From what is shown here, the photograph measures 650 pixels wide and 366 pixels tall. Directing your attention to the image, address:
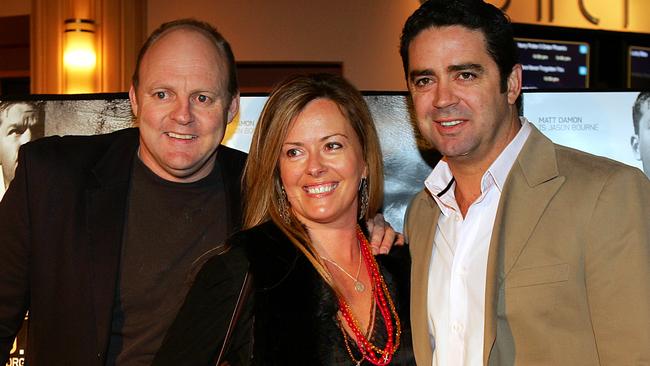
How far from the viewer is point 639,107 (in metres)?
3.09

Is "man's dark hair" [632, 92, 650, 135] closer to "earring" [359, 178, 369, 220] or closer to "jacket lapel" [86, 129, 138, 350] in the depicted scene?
"earring" [359, 178, 369, 220]

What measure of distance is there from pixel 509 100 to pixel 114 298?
1.28 m

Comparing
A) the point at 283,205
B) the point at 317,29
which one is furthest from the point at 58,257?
the point at 317,29

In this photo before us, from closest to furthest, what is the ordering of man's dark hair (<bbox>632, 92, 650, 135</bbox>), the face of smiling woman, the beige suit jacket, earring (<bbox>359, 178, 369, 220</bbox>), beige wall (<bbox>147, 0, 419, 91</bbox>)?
the beige suit jacket
the face of smiling woman
earring (<bbox>359, 178, 369, 220</bbox>)
man's dark hair (<bbox>632, 92, 650, 135</bbox>)
beige wall (<bbox>147, 0, 419, 91</bbox>)

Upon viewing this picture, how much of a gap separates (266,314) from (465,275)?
0.55 metres

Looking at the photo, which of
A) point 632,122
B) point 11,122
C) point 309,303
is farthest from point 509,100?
point 11,122

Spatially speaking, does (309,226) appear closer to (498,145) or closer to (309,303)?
(309,303)

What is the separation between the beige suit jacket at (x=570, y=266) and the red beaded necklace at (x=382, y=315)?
0.30 metres

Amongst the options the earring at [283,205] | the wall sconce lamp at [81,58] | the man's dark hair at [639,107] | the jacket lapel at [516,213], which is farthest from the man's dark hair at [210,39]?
the wall sconce lamp at [81,58]

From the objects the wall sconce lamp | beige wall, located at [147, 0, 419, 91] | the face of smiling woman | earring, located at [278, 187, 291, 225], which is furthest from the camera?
beige wall, located at [147, 0, 419, 91]

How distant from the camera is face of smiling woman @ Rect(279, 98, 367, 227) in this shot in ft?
7.49

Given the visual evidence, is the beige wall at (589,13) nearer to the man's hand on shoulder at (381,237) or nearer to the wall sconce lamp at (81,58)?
the wall sconce lamp at (81,58)

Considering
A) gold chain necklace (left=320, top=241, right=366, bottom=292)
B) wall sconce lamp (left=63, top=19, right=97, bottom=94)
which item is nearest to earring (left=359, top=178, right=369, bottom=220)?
gold chain necklace (left=320, top=241, right=366, bottom=292)

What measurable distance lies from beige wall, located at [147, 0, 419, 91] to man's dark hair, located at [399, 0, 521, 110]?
3978mm
